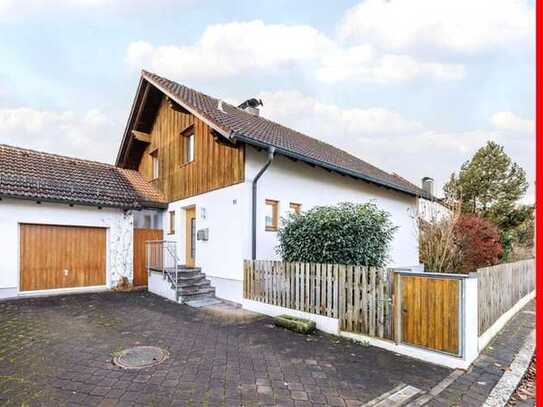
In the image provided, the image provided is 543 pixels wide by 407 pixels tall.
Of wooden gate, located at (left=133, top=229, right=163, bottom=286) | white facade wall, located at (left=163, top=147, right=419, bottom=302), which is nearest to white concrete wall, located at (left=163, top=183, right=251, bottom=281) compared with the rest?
white facade wall, located at (left=163, top=147, right=419, bottom=302)

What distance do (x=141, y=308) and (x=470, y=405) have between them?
23.6 feet

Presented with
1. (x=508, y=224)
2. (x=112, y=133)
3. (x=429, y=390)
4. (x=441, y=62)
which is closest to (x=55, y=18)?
(x=112, y=133)

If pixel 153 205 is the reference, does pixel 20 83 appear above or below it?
above

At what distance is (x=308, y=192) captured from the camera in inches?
420

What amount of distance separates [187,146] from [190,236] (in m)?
3.18

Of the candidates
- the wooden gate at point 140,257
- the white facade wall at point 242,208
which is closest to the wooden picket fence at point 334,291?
the white facade wall at point 242,208

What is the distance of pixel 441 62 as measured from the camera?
10758mm

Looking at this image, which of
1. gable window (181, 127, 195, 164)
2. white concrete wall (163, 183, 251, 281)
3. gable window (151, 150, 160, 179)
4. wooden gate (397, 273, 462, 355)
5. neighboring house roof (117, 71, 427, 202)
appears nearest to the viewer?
wooden gate (397, 273, 462, 355)

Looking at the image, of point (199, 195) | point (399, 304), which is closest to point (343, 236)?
point (399, 304)

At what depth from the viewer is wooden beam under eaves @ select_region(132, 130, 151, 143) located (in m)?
13.8

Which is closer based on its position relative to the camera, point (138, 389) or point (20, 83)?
point (138, 389)

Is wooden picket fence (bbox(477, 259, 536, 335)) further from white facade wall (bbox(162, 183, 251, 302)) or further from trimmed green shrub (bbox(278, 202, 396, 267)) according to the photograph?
white facade wall (bbox(162, 183, 251, 302))

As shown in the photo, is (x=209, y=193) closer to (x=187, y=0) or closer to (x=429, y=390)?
(x=187, y=0)

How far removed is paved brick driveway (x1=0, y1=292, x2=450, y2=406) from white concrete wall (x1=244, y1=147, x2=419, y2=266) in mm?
3109
